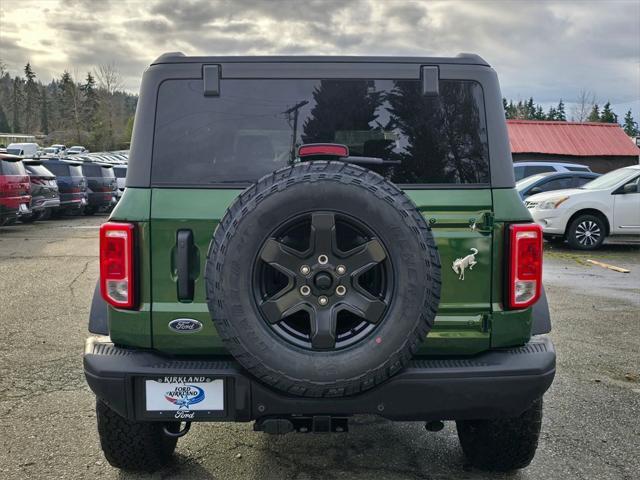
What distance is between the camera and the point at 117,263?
9.02ft

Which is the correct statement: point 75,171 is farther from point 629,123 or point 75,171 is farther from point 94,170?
point 629,123

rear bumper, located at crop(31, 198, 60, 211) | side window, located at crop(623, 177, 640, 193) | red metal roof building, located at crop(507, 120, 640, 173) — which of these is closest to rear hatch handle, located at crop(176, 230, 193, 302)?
side window, located at crop(623, 177, 640, 193)

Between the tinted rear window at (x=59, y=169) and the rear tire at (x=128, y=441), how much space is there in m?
16.4

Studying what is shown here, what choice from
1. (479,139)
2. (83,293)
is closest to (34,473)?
(479,139)

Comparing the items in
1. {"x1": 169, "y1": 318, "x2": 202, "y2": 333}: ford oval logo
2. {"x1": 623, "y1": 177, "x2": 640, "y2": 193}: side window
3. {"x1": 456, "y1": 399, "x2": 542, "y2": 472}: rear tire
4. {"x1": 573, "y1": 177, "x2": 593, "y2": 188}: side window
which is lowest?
{"x1": 456, "y1": 399, "x2": 542, "y2": 472}: rear tire

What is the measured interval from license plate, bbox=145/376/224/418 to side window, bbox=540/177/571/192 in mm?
13066

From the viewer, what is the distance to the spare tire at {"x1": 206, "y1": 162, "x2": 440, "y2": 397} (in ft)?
7.97

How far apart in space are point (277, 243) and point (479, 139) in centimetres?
108

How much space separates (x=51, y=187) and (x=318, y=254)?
1528 cm

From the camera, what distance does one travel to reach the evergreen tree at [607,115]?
259 ft

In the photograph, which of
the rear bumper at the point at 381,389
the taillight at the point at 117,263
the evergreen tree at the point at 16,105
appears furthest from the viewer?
the evergreen tree at the point at 16,105

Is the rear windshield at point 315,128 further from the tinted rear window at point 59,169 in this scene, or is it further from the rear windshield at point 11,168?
the tinted rear window at point 59,169

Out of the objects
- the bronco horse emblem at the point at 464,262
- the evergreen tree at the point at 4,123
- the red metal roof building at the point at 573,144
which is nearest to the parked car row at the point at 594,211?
the bronco horse emblem at the point at 464,262

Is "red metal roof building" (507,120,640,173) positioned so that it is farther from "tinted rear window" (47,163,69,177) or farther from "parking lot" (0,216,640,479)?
"parking lot" (0,216,640,479)
